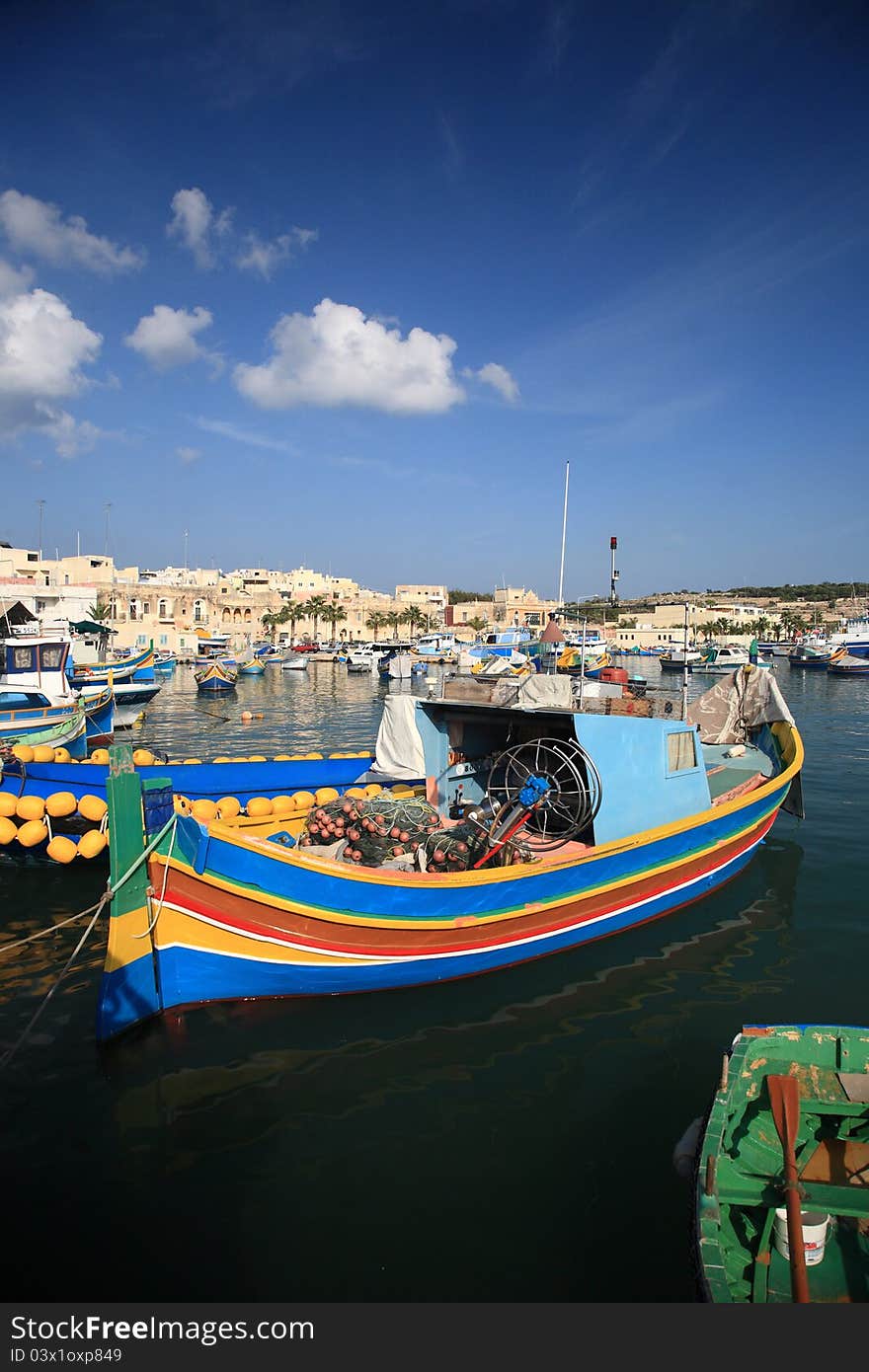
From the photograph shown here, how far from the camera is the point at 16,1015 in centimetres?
722

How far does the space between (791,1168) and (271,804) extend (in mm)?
9406

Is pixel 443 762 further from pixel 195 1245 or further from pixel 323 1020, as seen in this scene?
pixel 195 1245

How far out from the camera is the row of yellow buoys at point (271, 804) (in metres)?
11.5

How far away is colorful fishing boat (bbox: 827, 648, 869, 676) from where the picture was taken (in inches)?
2255

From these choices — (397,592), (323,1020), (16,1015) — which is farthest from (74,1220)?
(397,592)

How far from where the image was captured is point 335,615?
3750 inches

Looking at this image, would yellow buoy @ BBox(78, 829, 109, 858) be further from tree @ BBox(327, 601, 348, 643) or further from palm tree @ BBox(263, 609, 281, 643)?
palm tree @ BBox(263, 609, 281, 643)

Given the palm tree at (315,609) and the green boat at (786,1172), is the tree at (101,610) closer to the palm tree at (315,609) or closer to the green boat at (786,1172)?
the palm tree at (315,609)

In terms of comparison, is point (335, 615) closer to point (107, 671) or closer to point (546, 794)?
point (107, 671)

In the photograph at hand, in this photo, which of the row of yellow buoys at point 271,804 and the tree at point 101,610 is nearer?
the row of yellow buoys at point 271,804

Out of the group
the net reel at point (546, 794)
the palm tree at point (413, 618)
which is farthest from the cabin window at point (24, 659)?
the palm tree at point (413, 618)

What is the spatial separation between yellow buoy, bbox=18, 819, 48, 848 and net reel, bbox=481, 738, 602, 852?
7352 millimetres

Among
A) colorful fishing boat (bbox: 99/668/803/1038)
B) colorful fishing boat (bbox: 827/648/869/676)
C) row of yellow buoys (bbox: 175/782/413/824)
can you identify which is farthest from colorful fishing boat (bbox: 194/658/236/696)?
colorful fishing boat (bbox: 827/648/869/676)

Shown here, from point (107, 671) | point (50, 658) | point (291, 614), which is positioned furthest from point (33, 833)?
point (291, 614)
